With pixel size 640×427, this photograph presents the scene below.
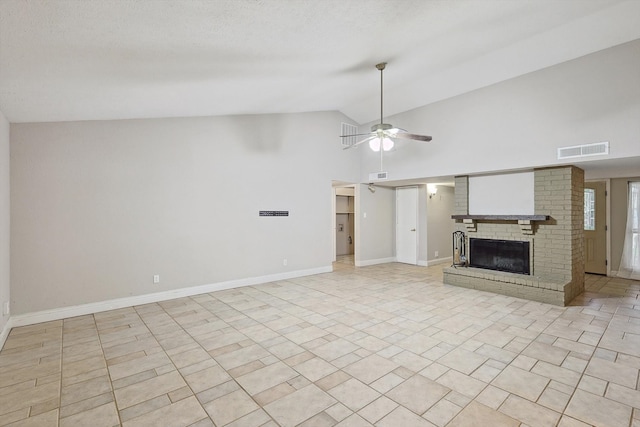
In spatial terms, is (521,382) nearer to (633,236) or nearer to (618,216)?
(633,236)

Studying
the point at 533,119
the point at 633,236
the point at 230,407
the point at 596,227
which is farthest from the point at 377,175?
the point at 230,407

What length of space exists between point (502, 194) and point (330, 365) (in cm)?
476

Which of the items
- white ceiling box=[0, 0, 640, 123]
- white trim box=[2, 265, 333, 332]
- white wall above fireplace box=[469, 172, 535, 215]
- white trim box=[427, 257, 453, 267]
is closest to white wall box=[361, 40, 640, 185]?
white ceiling box=[0, 0, 640, 123]

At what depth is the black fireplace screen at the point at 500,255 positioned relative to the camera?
17.8 feet

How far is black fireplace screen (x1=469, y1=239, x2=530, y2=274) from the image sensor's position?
5430 millimetres

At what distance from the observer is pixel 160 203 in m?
4.82

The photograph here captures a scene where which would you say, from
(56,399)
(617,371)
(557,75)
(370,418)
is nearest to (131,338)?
(56,399)

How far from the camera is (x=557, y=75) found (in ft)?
14.8

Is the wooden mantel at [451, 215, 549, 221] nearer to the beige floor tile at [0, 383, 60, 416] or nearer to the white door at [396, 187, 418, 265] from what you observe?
the white door at [396, 187, 418, 265]

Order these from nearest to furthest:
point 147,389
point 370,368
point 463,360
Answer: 1. point 147,389
2. point 370,368
3. point 463,360

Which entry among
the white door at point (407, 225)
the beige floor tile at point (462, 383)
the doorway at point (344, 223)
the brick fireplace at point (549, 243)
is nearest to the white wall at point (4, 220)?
the beige floor tile at point (462, 383)

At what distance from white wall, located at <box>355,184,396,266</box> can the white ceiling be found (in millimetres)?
3161

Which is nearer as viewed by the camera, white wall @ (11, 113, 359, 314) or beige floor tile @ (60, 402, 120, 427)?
beige floor tile @ (60, 402, 120, 427)

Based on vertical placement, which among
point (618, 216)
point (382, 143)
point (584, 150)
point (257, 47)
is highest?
point (257, 47)
